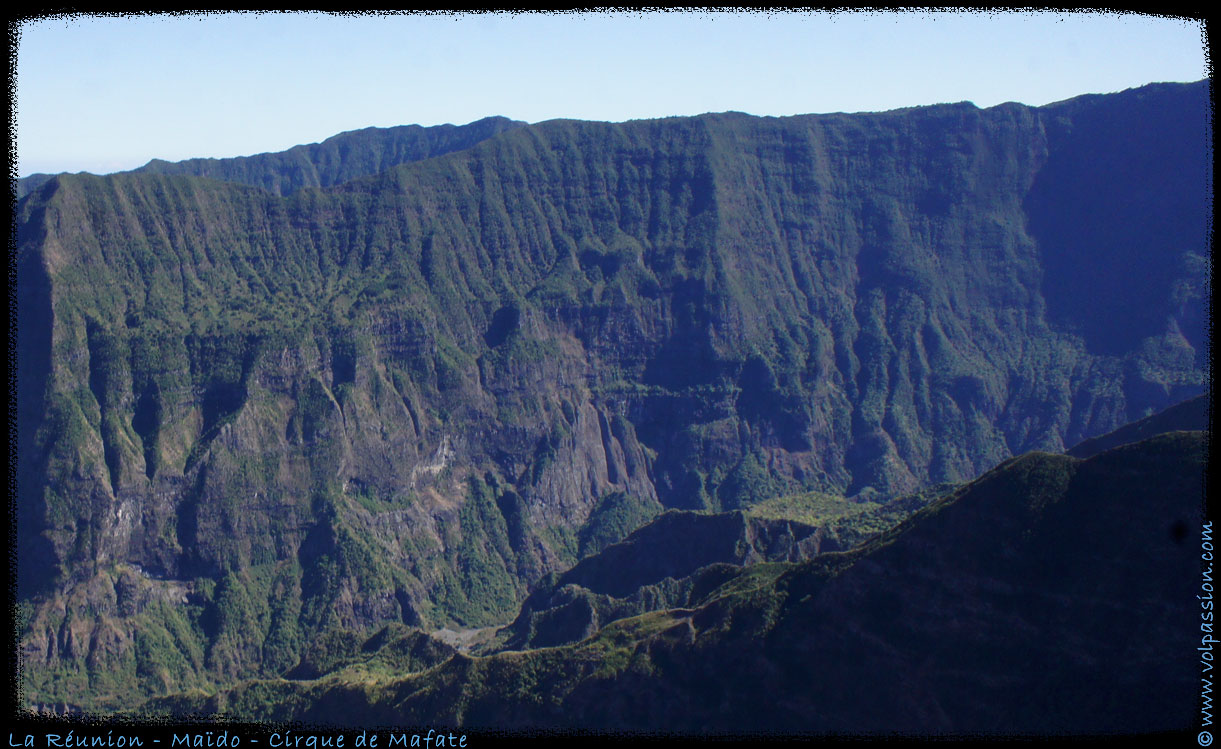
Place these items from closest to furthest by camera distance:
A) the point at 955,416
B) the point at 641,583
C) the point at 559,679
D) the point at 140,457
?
1. the point at 559,679
2. the point at 641,583
3. the point at 140,457
4. the point at 955,416

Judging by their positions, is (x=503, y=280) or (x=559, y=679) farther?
(x=503, y=280)

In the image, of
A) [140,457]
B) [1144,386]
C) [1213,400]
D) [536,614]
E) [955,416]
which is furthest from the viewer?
[955,416]

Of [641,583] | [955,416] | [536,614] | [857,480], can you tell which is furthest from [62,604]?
[955,416]

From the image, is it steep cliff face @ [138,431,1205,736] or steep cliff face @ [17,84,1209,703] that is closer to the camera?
steep cliff face @ [138,431,1205,736]

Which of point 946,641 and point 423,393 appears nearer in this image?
point 946,641

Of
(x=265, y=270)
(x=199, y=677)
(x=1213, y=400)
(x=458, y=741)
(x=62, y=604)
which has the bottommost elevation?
(x=199, y=677)

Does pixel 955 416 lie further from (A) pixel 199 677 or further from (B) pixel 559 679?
(B) pixel 559 679

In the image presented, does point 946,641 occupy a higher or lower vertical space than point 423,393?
lower

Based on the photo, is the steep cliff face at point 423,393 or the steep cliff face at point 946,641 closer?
the steep cliff face at point 946,641
